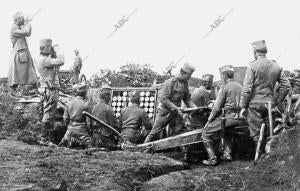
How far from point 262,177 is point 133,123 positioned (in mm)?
5214

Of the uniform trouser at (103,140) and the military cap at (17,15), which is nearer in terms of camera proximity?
the uniform trouser at (103,140)

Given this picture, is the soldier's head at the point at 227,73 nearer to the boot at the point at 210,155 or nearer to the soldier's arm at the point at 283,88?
the soldier's arm at the point at 283,88

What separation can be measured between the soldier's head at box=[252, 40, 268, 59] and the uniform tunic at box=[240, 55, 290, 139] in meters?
0.08

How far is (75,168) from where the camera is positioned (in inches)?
403

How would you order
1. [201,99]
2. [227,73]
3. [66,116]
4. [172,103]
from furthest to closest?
1. [201,99]
2. [66,116]
3. [172,103]
4. [227,73]

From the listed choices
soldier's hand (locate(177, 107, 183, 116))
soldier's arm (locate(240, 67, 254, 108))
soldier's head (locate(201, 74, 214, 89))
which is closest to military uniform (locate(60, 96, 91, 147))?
soldier's hand (locate(177, 107, 183, 116))

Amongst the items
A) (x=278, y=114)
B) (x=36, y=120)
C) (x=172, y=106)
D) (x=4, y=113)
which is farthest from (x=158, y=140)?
(x=4, y=113)

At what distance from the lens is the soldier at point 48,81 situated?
591 inches

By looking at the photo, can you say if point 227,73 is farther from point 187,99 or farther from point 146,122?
point 146,122

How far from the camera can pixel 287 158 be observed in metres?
9.28

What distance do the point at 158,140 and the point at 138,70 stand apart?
7147mm

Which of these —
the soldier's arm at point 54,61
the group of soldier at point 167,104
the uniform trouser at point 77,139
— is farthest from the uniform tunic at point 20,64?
the uniform trouser at point 77,139

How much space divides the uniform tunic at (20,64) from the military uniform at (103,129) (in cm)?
401

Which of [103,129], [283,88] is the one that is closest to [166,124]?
[103,129]
